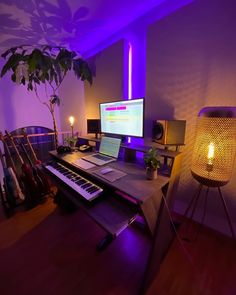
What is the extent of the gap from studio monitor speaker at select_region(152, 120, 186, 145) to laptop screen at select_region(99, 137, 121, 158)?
0.42 m

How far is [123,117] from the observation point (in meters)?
1.54

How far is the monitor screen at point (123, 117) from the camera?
4.55 feet

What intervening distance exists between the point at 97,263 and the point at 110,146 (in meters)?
1.06

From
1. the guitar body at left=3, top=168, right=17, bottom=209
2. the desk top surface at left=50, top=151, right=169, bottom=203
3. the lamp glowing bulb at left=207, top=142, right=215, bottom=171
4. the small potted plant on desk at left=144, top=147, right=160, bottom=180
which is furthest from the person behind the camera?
the guitar body at left=3, top=168, right=17, bottom=209

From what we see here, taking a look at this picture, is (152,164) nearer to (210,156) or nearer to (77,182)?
(210,156)

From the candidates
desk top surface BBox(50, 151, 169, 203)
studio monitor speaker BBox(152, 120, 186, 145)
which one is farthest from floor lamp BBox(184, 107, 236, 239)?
desk top surface BBox(50, 151, 169, 203)

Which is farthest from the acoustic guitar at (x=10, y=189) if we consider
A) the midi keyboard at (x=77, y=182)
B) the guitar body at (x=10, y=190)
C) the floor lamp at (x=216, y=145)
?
the floor lamp at (x=216, y=145)

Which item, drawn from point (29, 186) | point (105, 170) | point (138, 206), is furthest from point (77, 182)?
point (29, 186)

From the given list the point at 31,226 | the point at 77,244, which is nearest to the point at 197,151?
the point at 77,244

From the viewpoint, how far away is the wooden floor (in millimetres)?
1050

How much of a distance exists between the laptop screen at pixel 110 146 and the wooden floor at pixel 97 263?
2.81 feet

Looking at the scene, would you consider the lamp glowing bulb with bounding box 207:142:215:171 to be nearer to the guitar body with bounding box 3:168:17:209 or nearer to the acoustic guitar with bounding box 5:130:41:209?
the acoustic guitar with bounding box 5:130:41:209

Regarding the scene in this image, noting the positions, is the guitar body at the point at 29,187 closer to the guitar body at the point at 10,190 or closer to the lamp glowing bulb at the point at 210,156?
the guitar body at the point at 10,190

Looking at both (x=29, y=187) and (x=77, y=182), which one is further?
(x=29, y=187)
